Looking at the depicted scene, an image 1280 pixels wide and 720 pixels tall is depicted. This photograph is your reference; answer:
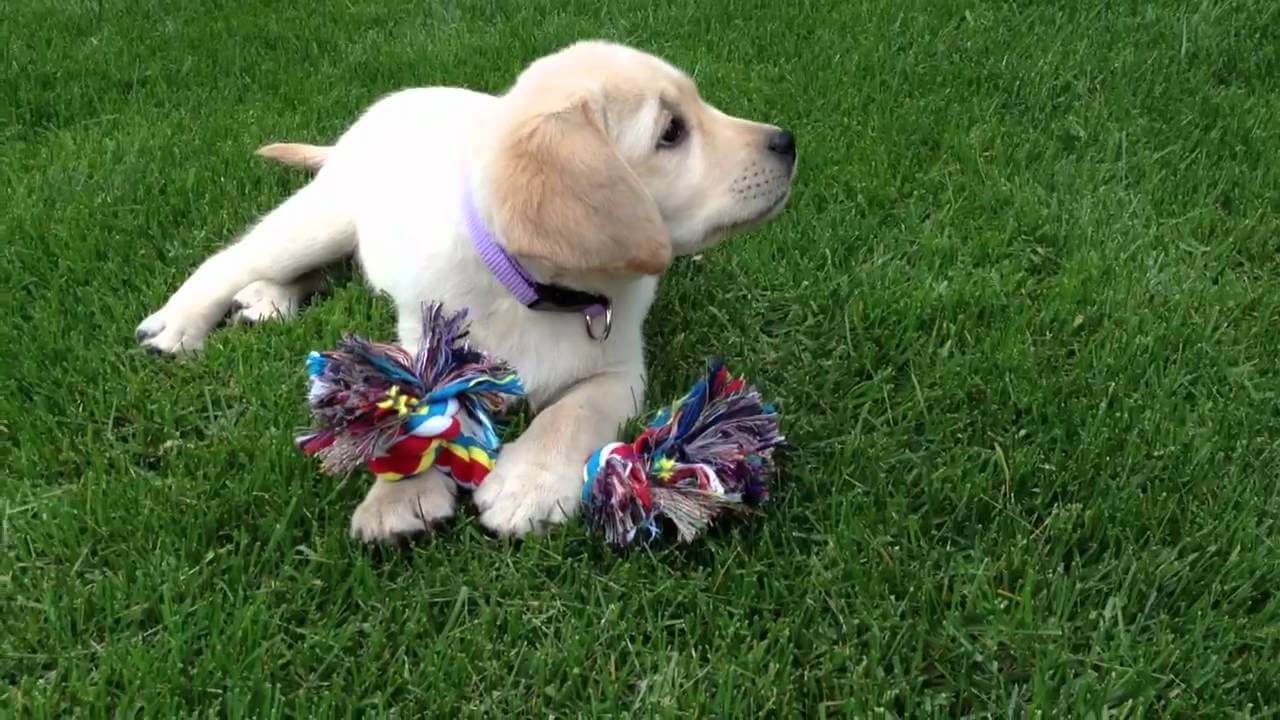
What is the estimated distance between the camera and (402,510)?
177 cm

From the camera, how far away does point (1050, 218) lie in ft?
9.83

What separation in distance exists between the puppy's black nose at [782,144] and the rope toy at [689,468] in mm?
535

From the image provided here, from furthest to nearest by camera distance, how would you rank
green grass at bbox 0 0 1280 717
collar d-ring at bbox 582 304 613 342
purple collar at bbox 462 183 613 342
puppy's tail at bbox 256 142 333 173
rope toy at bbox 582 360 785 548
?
puppy's tail at bbox 256 142 333 173, collar d-ring at bbox 582 304 613 342, purple collar at bbox 462 183 613 342, rope toy at bbox 582 360 785 548, green grass at bbox 0 0 1280 717

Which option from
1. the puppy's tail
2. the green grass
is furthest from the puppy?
the puppy's tail

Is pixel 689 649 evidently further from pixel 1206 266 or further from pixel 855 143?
pixel 855 143

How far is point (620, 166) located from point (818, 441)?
26.5 inches

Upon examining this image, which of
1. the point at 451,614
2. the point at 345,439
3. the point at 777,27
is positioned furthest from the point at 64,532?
the point at 777,27

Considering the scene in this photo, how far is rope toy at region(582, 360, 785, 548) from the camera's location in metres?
1.74

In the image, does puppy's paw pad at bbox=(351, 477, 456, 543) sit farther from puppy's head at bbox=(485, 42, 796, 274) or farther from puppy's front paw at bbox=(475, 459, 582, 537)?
puppy's head at bbox=(485, 42, 796, 274)

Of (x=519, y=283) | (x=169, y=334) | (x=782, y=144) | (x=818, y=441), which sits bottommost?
(x=169, y=334)

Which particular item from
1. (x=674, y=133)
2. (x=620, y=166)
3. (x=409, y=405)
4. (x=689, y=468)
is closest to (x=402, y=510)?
(x=409, y=405)

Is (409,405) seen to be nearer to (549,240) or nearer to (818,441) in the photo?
(549,240)

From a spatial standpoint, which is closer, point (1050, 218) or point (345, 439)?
point (345, 439)

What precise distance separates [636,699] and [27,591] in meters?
0.99
